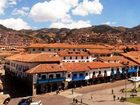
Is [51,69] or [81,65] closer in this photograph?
[51,69]

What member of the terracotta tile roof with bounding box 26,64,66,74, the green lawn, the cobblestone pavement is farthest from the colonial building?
the green lawn

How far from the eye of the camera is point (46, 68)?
68.6 metres

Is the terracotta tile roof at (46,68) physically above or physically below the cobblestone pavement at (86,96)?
above

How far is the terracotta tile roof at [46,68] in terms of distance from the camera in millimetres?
66369

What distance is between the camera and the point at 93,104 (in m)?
56.2

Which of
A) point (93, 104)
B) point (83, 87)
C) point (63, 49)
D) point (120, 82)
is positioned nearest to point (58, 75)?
point (83, 87)

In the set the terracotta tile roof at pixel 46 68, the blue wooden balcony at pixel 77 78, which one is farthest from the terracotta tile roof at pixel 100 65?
the terracotta tile roof at pixel 46 68

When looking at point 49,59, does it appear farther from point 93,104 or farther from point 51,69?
point 93,104

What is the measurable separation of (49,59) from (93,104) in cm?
2180

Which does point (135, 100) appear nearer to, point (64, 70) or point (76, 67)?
point (64, 70)

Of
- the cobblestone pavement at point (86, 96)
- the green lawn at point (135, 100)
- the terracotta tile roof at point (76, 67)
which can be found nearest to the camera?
the green lawn at point (135, 100)

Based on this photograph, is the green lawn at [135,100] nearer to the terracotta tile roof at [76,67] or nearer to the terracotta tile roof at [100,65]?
the terracotta tile roof at [76,67]

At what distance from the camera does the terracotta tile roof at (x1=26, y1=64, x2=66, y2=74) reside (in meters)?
66.4

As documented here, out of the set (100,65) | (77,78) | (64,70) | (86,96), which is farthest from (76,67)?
(86,96)
